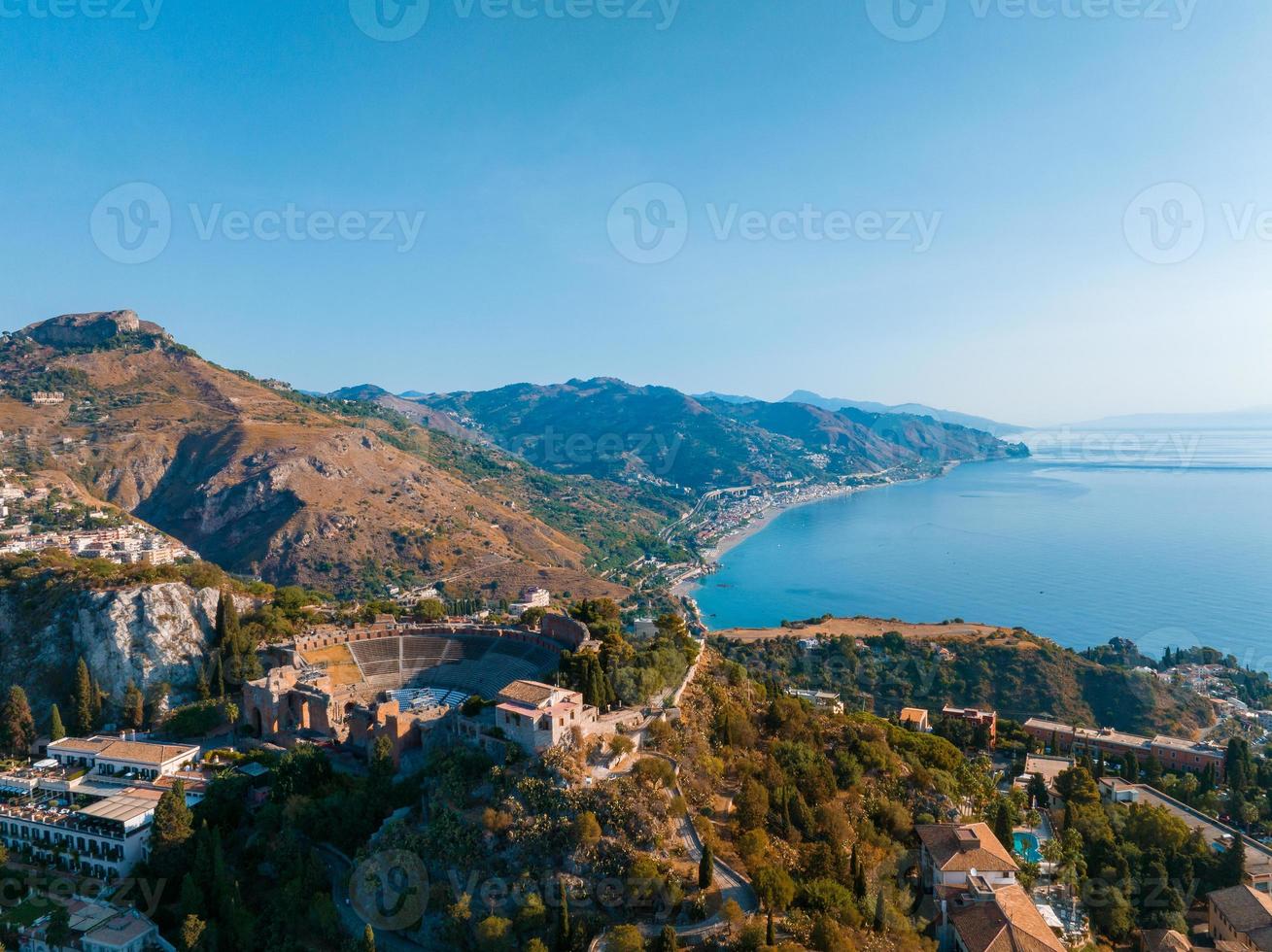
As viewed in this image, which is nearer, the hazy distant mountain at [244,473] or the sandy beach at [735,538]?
the hazy distant mountain at [244,473]

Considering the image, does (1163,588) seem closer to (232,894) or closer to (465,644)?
(465,644)

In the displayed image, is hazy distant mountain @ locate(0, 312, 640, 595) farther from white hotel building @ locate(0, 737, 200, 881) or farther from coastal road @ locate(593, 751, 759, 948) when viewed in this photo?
coastal road @ locate(593, 751, 759, 948)

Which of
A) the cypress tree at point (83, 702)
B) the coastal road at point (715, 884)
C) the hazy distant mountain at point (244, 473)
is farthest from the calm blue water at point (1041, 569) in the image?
the coastal road at point (715, 884)

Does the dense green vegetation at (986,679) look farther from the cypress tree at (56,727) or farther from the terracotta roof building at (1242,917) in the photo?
the cypress tree at (56,727)

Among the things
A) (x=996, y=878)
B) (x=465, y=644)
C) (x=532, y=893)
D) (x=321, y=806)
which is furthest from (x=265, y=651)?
(x=996, y=878)

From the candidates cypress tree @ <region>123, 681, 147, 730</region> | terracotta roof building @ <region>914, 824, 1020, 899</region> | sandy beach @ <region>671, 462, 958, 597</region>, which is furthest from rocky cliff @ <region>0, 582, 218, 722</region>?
sandy beach @ <region>671, 462, 958, 597</region>

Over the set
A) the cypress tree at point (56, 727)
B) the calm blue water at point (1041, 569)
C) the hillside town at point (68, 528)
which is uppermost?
A: the hillside town at point (68, 528)
